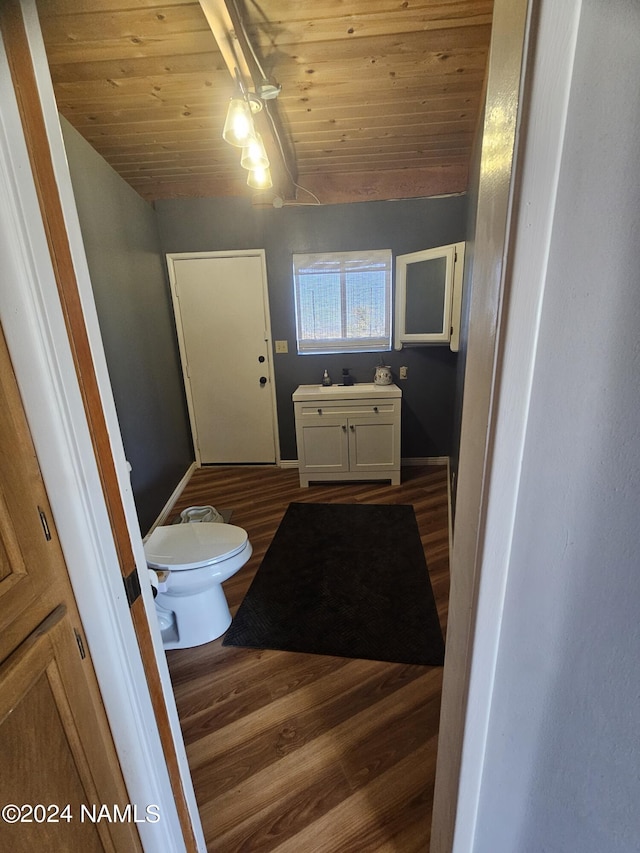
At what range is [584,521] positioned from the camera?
49 cm

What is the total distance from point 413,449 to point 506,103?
3074mm

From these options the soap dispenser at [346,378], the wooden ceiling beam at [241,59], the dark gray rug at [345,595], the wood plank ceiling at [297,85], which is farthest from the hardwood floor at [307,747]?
the wood plank ceiling at [297,85]

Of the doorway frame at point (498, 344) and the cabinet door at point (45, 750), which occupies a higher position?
the doorway frame at point (498, 344)

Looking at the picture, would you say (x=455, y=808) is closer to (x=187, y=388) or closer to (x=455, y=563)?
(x=455, y=563)

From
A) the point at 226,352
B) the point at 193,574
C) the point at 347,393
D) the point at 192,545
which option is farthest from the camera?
the point at 226,352

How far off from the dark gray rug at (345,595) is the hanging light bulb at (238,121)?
2175 mm

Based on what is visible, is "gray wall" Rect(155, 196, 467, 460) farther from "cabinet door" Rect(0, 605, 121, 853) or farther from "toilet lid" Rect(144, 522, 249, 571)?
"cabinet door" Rect(0, 605, 121, 853)

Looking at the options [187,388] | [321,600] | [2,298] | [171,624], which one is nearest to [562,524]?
[2,298]

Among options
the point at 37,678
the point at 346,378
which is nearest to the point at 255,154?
the point at 346,378

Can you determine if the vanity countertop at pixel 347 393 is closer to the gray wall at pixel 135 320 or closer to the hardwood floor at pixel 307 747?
the gray wall at pixel 135 320

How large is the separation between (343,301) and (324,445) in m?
1.29

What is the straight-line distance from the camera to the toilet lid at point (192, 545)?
1465mm

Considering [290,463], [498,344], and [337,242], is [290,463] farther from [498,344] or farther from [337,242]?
[498,344]

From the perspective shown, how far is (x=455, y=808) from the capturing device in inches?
27.3
